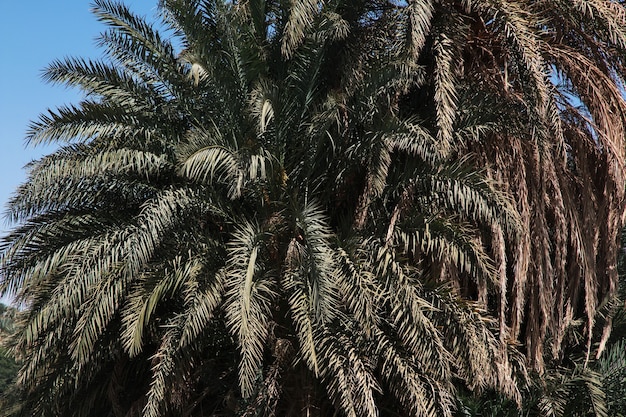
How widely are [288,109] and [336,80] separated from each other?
41.9 inches

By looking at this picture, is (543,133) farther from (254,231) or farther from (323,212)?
(254,231)

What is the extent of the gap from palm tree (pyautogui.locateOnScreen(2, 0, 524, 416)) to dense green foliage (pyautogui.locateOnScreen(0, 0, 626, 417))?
4cm

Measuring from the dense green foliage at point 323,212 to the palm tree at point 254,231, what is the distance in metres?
0.04

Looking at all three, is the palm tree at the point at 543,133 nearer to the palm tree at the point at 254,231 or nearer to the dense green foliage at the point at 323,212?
the dense green foliage at the point at 323,212

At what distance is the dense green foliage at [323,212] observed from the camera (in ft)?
30.6

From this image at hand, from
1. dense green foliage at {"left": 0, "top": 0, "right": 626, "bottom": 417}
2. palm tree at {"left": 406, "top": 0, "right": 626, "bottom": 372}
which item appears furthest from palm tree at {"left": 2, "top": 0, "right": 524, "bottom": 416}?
palm tree at {"left": 406, "top": 0, "right": 626, "bottom": 372}

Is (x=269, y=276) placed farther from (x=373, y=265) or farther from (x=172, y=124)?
(x=172, y=124)

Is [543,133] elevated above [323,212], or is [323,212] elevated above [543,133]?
[543,133]

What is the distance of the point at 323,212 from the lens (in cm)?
1048

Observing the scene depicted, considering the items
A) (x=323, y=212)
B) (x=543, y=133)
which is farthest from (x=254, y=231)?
(x=543, y=133)

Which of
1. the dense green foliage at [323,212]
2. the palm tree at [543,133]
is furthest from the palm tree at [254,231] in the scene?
the palm tree at [543,133]

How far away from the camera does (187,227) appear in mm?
10055

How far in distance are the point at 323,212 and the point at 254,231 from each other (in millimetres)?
1167

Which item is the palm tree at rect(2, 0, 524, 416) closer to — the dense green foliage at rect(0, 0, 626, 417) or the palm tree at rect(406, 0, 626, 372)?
the dense green foliage at rect(0, 0, 626, 417)
